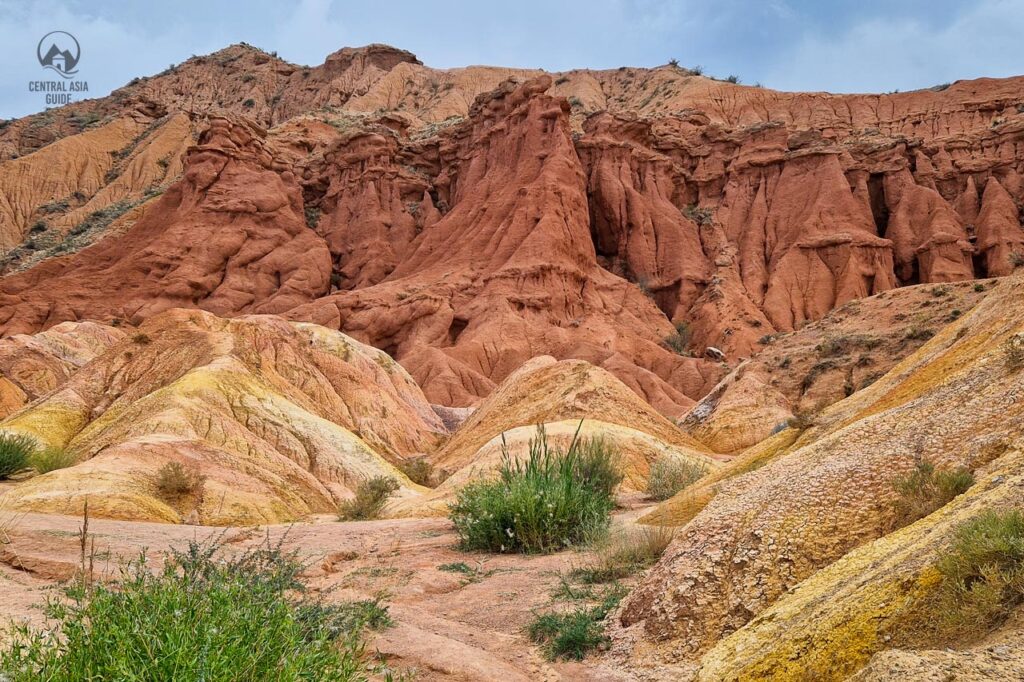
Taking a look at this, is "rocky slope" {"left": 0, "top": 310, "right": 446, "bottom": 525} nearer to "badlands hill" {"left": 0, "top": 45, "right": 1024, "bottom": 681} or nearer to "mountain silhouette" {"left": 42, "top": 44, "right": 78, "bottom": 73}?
"badlands hill" {"left": 0, "top": 45, "right": 1024, "bottom": 681}

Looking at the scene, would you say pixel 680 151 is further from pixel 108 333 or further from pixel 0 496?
pixel 0 496

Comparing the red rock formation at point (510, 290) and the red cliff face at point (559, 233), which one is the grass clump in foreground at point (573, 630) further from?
the red cliff face at point (559, 233)

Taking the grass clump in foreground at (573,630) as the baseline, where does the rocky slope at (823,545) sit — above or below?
above

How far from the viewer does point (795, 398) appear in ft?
80.7

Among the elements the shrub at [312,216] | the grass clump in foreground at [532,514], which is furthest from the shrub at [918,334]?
the shrub at [312,216]

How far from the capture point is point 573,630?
190 inches

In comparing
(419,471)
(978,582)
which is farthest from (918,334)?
(978,582)

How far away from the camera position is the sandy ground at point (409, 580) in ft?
14.3

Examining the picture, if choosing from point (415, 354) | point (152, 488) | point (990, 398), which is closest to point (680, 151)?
point (415, 354)

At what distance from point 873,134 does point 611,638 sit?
6435 cm

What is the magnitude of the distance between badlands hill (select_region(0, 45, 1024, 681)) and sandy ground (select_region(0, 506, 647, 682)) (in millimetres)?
57

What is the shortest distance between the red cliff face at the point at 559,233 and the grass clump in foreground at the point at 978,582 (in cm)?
3349

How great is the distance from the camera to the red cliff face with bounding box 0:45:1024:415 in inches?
1681


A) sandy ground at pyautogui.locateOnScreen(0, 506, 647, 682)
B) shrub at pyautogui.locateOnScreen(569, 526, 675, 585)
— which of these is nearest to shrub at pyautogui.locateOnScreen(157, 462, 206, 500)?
sandy ground at pyautogui.locateOnScreen(0, 506, 647, 682)
